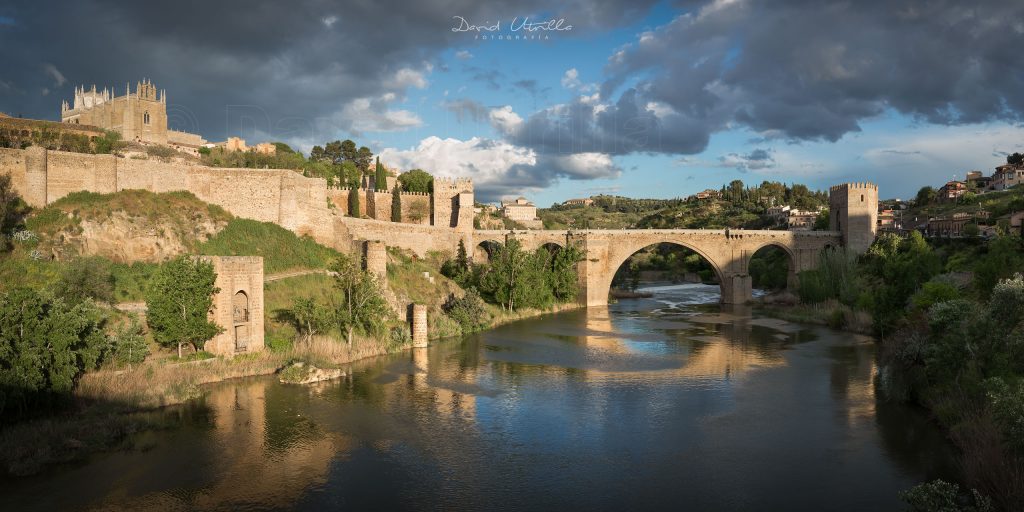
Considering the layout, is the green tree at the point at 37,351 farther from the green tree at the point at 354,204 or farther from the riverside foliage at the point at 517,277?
the green tree at the point at 354,204

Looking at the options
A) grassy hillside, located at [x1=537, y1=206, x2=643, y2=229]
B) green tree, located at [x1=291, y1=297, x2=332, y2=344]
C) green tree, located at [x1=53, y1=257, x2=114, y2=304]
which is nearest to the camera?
green tree, located at [x1=53, y1=257, x2=114, y2=304]

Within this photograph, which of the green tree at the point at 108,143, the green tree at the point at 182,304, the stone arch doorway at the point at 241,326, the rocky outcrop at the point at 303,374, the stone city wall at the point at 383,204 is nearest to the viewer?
the green tree at the point at 182,304

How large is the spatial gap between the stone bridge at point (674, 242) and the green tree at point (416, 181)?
6970 millimetres

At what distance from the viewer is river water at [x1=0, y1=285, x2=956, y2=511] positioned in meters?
11.4

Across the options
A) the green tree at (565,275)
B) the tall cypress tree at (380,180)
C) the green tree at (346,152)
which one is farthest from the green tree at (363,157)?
the green tree at (565,275)

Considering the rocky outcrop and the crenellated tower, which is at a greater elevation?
the crenellated tower

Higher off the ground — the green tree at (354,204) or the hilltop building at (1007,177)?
the hilltop building at (1007,177)

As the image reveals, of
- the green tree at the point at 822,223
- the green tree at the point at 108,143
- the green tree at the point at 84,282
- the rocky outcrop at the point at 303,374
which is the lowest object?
the rocky outcrop at the point at 303,374

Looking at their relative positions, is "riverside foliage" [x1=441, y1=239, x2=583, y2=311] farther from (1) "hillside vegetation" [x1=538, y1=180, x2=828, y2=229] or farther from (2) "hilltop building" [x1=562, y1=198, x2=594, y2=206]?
(2) "hilltop building" [x1=562, y1=198, x2=594, y2=206]

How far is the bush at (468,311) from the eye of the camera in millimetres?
29438

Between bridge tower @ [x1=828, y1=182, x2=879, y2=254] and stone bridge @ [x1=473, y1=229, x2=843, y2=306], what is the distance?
1.45 m

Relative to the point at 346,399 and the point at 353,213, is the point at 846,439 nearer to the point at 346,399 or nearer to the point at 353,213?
the point at 346,399

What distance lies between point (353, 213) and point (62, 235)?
17.4 meters

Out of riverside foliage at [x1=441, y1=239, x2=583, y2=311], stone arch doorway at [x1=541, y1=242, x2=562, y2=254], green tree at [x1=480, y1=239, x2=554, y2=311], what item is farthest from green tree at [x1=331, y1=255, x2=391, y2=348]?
stone arch doorway at [x1=541, y1=242, x2=562, y2=254]
